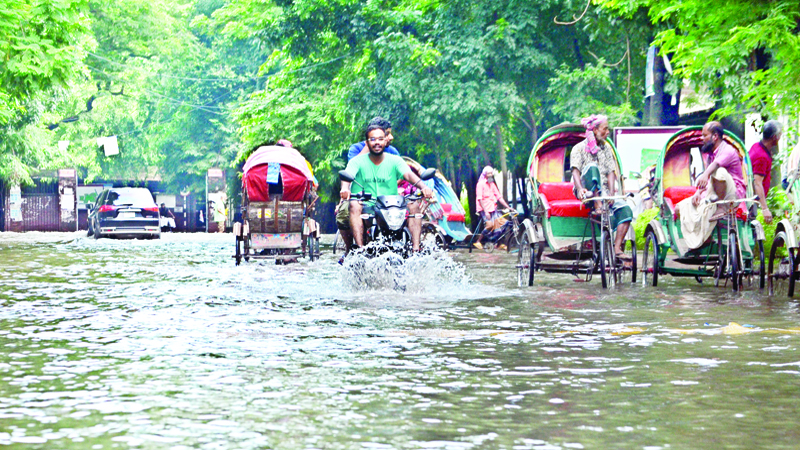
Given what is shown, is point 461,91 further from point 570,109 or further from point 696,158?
point 696,158

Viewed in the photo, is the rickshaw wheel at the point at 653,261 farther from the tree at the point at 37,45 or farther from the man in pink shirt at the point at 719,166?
the tree at the point at 37,45

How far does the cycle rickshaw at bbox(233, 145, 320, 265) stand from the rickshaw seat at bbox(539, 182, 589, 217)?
6.11m

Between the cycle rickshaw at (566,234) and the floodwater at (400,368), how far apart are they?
0.61 meters

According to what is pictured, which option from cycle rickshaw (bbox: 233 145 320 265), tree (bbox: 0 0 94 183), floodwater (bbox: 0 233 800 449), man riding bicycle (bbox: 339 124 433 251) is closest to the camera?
floodwater (bbox: 0 233 800 449)

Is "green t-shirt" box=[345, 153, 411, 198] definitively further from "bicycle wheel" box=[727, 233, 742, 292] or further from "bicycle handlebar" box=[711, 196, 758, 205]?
"bicycle wheel" box=[727, 233, 742, 292]

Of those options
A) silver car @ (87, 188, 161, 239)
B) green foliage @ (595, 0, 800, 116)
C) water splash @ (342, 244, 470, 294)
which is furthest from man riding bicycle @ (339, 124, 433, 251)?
silver car @ (87, 188, 161, 239)

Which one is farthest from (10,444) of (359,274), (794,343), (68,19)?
(68,19)

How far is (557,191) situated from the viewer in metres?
16.4

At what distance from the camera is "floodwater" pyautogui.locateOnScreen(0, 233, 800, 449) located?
583 centimetres

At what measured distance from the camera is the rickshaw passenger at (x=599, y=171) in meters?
15.2

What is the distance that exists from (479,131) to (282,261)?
9.15 metres

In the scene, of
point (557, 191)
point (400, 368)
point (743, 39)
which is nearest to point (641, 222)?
point (557, 191)

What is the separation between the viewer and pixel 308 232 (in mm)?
21984

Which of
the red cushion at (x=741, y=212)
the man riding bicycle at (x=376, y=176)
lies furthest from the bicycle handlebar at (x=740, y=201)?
the man riding bicycle at (x=376, y=176)
